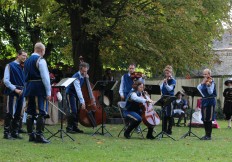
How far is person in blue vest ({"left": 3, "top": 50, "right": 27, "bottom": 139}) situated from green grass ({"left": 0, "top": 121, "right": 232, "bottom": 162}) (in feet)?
1.43

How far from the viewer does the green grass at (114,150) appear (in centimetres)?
827

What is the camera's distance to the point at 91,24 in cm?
1708

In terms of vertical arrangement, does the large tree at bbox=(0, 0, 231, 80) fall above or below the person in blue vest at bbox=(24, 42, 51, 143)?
above

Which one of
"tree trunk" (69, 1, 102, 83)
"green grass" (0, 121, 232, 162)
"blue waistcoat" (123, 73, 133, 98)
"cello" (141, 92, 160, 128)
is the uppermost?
"tree trunk" (69, 1, 102, 83)

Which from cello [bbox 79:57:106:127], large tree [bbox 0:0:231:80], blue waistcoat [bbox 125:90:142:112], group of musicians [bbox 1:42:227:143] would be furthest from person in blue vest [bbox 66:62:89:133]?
large tree [bbox 0:0:231:80]

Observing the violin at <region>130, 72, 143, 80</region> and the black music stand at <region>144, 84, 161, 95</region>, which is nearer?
the violin at <region>130, 72, 143, 80</region>

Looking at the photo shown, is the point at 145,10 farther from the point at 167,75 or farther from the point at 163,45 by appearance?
the point at 167,75

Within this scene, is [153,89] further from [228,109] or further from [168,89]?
[228,109]

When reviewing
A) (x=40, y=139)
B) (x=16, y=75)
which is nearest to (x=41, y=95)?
(x=40, y=139)

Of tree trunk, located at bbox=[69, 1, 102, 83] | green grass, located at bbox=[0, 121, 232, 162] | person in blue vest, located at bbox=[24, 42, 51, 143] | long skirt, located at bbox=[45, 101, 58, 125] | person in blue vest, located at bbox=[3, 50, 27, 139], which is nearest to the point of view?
green grass, located at bbox=[0, 121, 232, 162]

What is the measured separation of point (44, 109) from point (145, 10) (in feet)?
28.1

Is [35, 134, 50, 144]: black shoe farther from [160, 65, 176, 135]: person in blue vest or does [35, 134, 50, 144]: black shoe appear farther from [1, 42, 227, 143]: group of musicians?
[160, 65, 176, 135]: person in blue vest

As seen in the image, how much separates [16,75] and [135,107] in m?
3.04

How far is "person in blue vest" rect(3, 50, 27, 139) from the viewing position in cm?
1082
